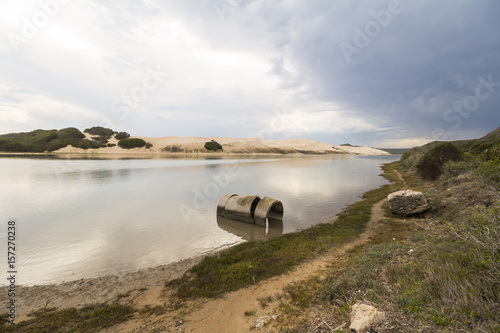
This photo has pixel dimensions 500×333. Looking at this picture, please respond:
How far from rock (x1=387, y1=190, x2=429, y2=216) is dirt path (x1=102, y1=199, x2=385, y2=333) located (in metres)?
7.81

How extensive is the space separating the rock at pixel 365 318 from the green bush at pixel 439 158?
20253 millimetres

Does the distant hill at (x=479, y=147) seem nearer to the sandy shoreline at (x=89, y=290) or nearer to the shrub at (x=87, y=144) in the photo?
the sandy shoreline at (x=89, y=290)

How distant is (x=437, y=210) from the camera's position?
988 centimetres

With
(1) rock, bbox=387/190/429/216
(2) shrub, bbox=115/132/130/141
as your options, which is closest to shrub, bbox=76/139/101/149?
(2) shrub, bbox=115/132/130/141

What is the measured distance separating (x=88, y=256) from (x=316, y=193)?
1592cm

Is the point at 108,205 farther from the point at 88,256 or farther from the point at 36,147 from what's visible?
the point at 36,147

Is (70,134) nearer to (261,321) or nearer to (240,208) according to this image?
(240,208)

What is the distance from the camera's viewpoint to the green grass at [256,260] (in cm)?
541

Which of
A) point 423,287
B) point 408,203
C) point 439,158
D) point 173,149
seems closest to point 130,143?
point 173,149

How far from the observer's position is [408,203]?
34.9 ft

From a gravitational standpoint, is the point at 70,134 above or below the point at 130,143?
above

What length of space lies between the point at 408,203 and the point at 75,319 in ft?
46.0

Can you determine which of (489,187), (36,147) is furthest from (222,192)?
(36,147)

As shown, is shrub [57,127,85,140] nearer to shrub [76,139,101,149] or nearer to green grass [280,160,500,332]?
shrub [76,139,101,149]
